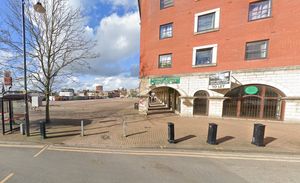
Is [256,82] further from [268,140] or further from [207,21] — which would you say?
[207,21]

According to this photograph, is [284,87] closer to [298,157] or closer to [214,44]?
[214,44]

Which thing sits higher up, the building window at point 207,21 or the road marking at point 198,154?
the building window at point 207,21

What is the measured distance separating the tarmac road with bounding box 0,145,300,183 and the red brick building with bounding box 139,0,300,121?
27.8ft

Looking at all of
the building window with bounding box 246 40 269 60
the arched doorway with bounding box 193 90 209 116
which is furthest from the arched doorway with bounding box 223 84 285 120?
the building window with bounding box 246 40 269 60

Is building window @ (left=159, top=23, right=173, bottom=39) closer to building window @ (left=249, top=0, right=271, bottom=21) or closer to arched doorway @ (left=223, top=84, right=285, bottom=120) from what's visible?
building window @ (left=249, top=0, right=271, bottom=21)

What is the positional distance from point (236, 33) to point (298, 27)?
13.5ft

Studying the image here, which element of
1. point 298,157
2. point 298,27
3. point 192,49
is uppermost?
point 298,27

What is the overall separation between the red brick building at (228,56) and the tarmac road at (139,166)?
27.8 feet

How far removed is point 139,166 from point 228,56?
13.0m

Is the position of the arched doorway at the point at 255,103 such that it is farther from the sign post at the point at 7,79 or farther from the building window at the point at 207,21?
the sign post at the point at 7,79

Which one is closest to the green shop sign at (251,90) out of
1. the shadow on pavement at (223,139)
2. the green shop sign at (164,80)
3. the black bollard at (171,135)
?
the green shop sign at (164,80)

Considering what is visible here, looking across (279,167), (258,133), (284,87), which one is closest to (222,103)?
(284,87)

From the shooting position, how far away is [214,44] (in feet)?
49.5

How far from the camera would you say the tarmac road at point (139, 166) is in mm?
4574
